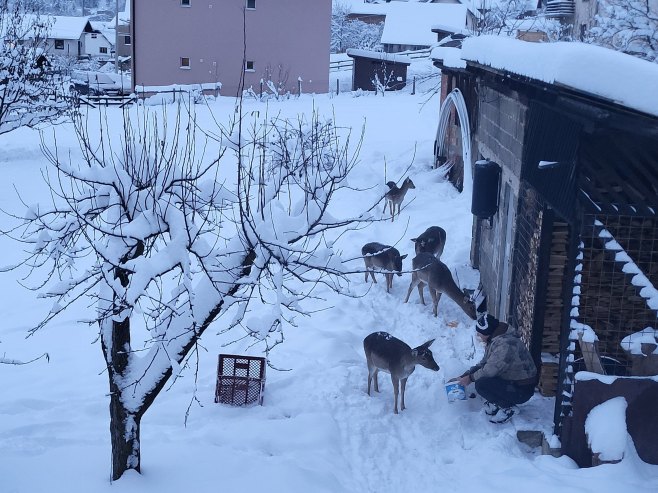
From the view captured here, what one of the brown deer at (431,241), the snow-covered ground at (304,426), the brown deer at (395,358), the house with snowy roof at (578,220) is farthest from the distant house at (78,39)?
the brown deer at (395,358)

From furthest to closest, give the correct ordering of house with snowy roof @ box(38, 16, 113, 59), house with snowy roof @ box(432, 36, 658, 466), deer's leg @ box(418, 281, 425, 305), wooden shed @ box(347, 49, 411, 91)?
house with snowy roof @ box(38, 16, 113, 59)
wooden shed @ box(347, 49, 411, 91)
deer's leg @ box(418, 281, 425, 305)
house with snowy roof @ box(432, 36, 658, 466)

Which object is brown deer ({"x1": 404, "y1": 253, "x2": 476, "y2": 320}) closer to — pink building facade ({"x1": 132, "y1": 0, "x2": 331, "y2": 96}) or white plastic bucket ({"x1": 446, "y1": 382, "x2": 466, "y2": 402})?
white plastic bucket ({"x1": 446, "y1": 382, "x2": 466, "y2": 402})

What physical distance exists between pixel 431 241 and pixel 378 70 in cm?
2676

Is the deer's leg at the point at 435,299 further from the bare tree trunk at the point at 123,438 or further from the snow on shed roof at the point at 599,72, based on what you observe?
the bare tree trunk at the point at 123,438

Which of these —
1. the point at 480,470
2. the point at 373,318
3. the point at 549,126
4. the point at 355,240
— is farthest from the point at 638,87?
the point at 355,240

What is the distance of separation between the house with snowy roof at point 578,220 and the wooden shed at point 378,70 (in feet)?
90.8

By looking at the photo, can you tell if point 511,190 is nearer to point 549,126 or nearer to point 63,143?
point 549,126

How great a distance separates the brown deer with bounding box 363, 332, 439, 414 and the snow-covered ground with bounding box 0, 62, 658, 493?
12.9 inches

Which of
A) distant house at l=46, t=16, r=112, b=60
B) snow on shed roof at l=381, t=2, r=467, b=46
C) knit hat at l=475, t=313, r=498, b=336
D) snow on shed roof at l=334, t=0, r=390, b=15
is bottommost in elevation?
knit hat at l=475, t=313, r=498, b=336

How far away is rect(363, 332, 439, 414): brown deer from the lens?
28.8 ft

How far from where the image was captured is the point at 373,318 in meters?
11.6

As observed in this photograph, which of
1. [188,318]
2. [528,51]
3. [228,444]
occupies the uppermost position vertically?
[528,51]

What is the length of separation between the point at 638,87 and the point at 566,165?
1808mm

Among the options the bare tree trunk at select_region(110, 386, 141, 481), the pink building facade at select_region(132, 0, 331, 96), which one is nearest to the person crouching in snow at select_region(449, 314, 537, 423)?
the bare tree trunk at select_region(110, 386, 141, 481)
